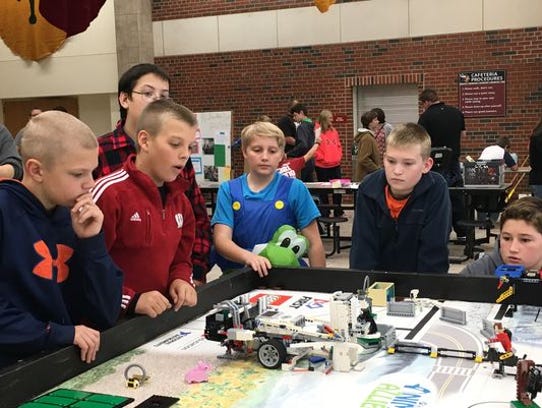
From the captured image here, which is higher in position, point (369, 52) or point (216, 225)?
point (369, 52)

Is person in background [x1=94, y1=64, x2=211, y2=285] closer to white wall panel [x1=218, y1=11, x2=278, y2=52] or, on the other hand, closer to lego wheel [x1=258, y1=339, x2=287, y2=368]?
lego wheel [x1=258, y1=339, x2=287, y2=368]

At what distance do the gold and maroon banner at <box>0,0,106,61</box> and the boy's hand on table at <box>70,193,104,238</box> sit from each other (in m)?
9.20

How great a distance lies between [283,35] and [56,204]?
10726 mm

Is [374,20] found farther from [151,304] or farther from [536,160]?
[151,304]

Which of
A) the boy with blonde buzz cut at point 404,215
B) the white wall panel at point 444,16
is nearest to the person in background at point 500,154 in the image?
the white wall panel at point 444,16

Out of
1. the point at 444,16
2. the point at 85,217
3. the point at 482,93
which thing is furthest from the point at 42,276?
the point at 444,16

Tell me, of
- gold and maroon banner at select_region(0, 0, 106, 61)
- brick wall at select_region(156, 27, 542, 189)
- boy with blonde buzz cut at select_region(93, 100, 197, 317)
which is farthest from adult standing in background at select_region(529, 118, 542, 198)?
gold and maroon banner at select_region(0, 0, 106, 61)

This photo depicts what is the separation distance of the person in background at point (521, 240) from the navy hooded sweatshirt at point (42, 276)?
4.94 feet

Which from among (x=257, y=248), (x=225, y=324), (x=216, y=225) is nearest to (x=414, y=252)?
(x=257, y=248)

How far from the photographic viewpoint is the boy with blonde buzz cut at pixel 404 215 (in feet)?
9.86

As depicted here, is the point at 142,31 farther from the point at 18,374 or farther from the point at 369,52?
the point at 18,374

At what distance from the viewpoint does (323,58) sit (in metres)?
12.0

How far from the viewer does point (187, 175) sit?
3.06 m

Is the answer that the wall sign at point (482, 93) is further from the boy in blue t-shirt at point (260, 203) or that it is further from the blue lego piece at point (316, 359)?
the blue lego piece at point (316, 359)
